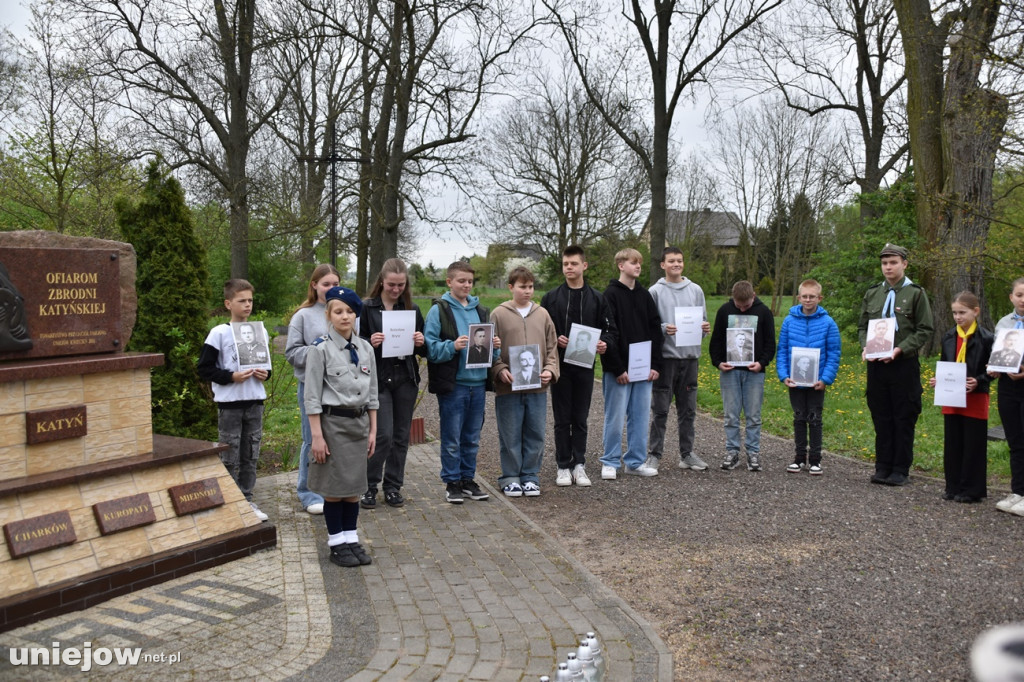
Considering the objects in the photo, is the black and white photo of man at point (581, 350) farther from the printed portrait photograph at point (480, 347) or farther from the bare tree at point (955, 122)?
the bare tree at point (955, 122)

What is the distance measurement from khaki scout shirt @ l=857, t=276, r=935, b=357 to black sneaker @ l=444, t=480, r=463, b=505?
171 inches

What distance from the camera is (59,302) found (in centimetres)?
529

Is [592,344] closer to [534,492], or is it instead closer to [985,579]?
[534,492]

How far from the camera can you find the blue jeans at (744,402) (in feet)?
28.1

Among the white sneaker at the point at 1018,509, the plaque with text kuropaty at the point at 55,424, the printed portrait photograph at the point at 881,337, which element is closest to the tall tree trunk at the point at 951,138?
the printed portrait photograph at the point at 881,337

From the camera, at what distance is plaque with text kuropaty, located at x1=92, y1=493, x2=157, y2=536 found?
5039 millimetres

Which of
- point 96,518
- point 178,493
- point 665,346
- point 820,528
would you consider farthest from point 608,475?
point 96,518

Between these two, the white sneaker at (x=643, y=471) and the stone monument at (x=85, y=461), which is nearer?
the stone monument at (x=85, y=461)

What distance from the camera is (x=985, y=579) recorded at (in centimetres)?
529

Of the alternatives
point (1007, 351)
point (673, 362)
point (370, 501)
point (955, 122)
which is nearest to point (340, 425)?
point (370, 501)

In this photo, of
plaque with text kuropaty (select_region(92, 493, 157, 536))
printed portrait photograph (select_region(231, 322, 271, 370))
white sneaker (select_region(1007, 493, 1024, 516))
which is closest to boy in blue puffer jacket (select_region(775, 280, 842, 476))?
white sneaker (select_region(1007, 493, 1024, 516))

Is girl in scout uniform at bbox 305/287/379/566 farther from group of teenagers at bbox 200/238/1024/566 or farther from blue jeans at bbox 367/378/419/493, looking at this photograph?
blue jeans at bbox 367/378/419/493

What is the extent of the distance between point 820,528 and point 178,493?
16.0 feet

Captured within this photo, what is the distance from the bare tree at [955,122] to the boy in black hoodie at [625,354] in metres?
6.17
